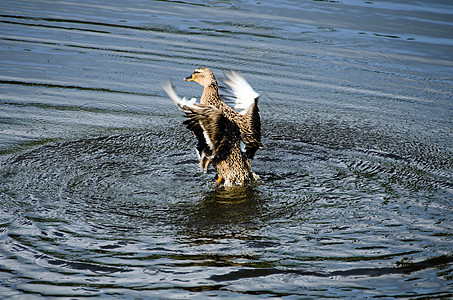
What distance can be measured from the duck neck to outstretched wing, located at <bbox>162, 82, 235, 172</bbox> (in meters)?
0.50

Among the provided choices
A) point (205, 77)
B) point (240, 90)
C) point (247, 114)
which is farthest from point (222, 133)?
point (240, 90)

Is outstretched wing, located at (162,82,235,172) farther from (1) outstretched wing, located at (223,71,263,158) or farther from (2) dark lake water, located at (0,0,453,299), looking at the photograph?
(2) dark lake water, located at (0,0,453,299)

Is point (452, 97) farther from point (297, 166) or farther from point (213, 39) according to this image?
point (213, 39)

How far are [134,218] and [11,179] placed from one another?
1460mm

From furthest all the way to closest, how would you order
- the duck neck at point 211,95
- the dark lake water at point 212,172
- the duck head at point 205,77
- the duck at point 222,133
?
the duck head at point 205,77 < the duck neck at point 211,95 < the duck at point 222,133 < the dark lake water at point 212,172

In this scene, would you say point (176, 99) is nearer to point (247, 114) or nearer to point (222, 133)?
point (222, 133)

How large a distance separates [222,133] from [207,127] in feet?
0.73

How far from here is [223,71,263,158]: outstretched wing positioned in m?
6.49

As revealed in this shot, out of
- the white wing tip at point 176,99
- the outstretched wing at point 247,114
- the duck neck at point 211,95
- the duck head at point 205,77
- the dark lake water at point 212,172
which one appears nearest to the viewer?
the dark lake water at point 212,172

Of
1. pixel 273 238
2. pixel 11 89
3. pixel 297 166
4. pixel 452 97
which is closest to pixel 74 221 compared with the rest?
pixel 273 238

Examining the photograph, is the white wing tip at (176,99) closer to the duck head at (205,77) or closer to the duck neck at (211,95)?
the duck neck at (211,95)

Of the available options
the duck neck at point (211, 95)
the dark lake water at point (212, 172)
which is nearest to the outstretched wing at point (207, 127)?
the dark lake water at point (212, 172)

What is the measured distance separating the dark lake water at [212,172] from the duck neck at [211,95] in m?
0.66

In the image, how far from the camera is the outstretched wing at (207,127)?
5.77 m
